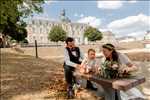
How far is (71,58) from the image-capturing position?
31.0ft

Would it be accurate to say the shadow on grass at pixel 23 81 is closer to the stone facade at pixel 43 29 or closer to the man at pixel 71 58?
the man at pixel 71 58

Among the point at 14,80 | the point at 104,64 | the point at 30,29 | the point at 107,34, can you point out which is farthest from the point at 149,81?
the point at 107,34

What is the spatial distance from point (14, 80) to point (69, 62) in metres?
4.36

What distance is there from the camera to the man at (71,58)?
360 inches

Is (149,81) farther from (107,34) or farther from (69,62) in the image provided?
(107,34)

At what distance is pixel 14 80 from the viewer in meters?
12.9

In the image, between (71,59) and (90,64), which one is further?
(71,59)

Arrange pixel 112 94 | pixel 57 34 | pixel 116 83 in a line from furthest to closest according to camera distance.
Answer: pixel 57 34 → pixel 112 94 → pixel 116 83

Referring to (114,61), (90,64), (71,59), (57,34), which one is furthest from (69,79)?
(57,34)

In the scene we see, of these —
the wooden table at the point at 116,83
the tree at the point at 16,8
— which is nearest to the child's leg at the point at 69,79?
the wooden table at the point at 116,83

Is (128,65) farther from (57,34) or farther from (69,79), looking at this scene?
(57,34)

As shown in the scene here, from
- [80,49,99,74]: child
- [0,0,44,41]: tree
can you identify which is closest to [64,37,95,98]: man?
[80,49,99,74]: child

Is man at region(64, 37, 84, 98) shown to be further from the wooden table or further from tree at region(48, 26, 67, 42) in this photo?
tree at region(48, 26, 67, 42)

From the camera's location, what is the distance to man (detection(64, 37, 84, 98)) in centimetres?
915
